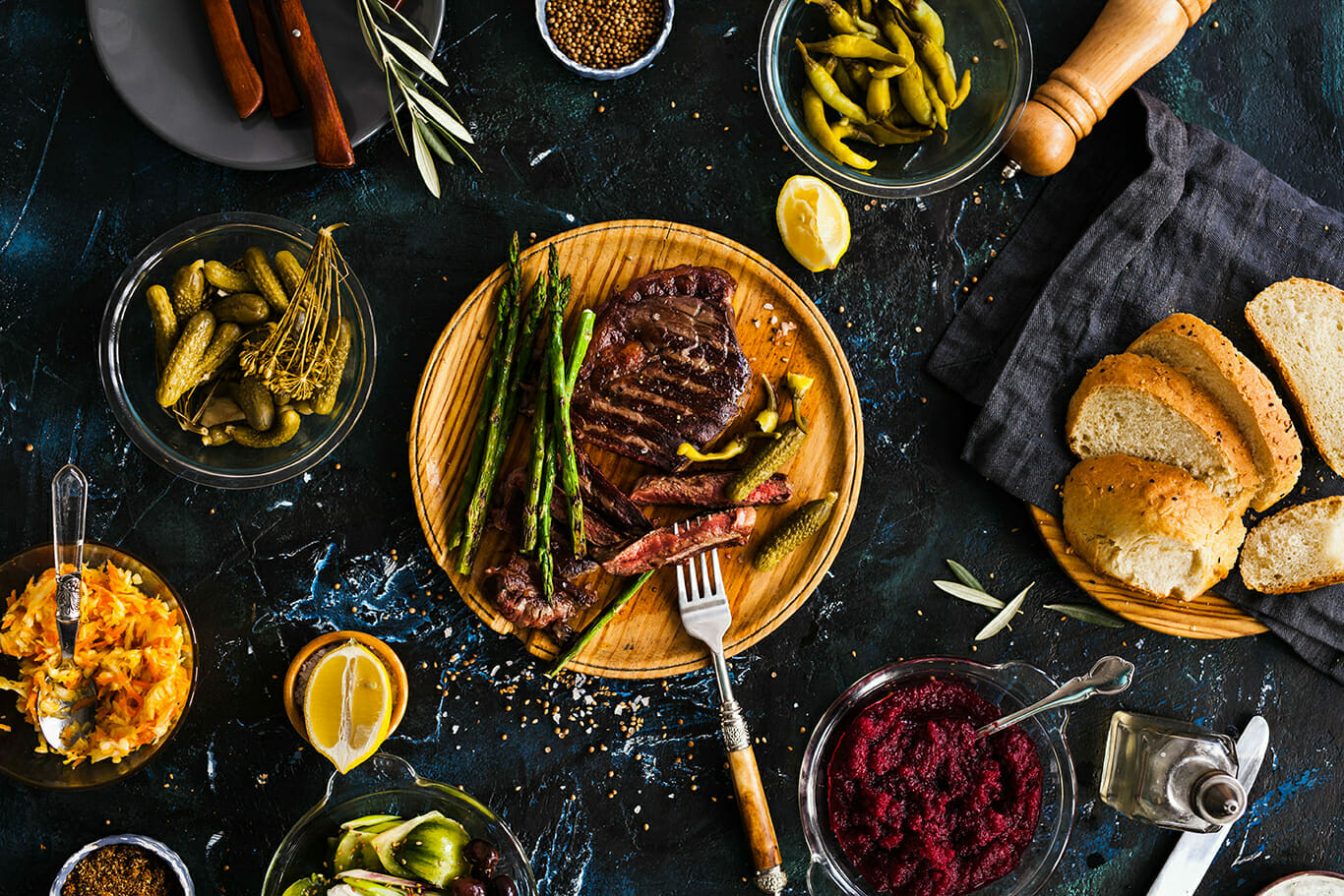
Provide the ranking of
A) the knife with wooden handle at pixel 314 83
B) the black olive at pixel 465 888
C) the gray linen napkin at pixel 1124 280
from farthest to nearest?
the gray linen napkin at pixel 1124 280 < the knife with wooden handle at pixel 314 83 < the black olive at pixel 465 888

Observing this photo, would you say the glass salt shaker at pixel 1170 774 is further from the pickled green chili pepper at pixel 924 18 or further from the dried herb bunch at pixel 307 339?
the dried herb bunch at pixel 307 339

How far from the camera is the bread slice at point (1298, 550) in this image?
383 centimetres

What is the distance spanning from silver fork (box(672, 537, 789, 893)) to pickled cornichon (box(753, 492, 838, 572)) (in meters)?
0.22

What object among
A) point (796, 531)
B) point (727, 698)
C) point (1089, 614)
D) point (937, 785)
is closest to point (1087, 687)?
point (1089, 614)

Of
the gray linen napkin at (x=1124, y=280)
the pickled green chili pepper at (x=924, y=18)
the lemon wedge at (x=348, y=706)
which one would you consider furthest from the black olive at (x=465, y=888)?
the pickled green chili pepper at (x=924, y=18)

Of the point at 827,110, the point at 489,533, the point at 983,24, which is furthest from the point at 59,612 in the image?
the point at 983,24

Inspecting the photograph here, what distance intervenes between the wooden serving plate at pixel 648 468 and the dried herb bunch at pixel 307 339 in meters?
→ 0.43

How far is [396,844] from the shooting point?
3.56m

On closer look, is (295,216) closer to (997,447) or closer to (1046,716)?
(997,447)

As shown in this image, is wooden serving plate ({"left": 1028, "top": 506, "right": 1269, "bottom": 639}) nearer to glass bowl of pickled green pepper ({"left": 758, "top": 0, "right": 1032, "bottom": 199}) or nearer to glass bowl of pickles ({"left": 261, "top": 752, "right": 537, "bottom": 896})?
glass bowl of pickled green pepper ({"left": 758, "top": 0, "right": 1032, "bottom": 199})

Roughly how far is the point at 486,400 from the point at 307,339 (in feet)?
2.43

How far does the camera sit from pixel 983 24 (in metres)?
3.89

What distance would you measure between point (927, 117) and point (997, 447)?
1454 mm

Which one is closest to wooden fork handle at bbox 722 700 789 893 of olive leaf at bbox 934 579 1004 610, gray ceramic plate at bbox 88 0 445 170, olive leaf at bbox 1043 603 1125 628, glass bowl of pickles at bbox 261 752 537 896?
glass bowl of pickles at bbox 261 752 537 896
